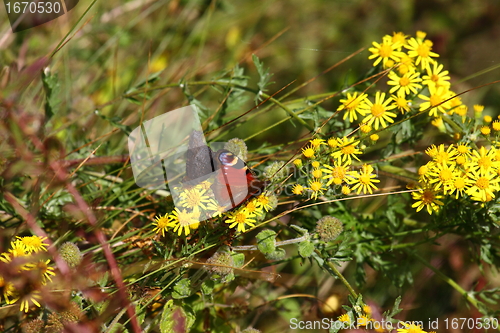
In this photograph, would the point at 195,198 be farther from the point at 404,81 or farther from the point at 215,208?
the point at 404,81

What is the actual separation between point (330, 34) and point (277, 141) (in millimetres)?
1436

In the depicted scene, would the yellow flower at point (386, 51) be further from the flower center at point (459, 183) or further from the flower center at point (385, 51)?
the flower center at point (459, 183)

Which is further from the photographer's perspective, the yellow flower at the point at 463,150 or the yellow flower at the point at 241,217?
the yellow flower at the point at 463,150

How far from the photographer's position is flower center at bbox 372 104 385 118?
2242mm

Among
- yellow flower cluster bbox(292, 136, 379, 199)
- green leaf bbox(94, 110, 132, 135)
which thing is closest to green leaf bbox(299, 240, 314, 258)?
yellow flower cluster bbox(292, 136, 379, 199)

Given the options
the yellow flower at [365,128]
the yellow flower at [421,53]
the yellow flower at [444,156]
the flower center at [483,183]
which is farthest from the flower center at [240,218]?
the yellow flower at [421,53]

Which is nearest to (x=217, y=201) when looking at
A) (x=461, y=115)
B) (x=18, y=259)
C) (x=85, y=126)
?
(x=18, y=259)

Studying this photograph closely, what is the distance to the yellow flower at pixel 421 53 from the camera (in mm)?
2359

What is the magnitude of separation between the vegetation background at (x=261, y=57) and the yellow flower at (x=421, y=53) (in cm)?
57

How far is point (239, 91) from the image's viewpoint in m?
2.71

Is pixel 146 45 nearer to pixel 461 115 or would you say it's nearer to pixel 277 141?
pixel 277 141

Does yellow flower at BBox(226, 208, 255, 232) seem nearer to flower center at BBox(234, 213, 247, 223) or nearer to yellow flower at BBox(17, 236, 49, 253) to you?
flower center at BBox(234, 213, 247, 223)

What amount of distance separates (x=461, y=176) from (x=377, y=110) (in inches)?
21.6

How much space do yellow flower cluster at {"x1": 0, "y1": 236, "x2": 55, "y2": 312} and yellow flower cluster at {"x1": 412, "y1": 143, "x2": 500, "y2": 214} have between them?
1832mm
